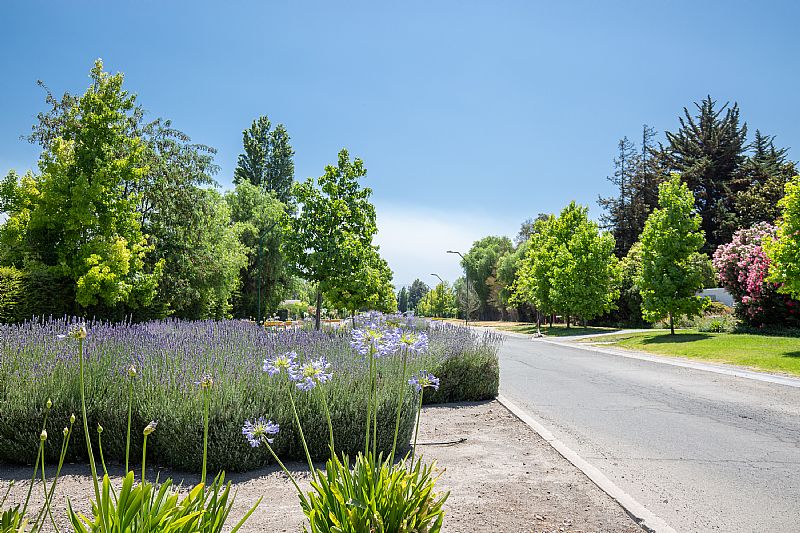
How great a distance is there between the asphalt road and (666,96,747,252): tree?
1557 inches

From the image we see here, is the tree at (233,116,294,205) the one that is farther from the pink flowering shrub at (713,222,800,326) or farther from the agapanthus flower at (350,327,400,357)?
the agapanthus flower at (350,327,400,357)

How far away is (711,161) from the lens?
4897cm

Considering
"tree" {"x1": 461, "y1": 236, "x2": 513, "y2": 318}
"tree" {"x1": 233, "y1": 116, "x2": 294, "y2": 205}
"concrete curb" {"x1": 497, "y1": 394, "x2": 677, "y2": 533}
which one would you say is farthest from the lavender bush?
"tree" {"x1": 461, "y1": 236, "x2": 513, "y2": 318}

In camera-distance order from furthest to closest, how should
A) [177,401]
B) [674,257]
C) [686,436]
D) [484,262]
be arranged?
[484,262], [674,257], [686,436], [177,401]

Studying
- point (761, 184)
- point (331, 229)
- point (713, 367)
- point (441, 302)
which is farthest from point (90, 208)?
point (441, 302)

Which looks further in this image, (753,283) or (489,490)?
(753,283)

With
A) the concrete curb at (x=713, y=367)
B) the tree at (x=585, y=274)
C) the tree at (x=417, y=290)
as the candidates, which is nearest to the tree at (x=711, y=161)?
the tree at (x=585, y=274)

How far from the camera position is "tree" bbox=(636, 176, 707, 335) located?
23031 mm

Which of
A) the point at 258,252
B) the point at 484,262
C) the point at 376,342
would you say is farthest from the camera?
the point at 484,262

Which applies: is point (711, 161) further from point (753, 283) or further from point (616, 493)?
point (616, 493)

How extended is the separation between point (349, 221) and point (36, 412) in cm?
1428

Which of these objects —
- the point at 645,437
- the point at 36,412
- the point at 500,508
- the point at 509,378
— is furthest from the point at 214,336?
the point at 509,378

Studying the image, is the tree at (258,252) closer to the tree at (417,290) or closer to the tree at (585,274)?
the tree at (585,274)

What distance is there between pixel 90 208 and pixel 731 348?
22594mm
